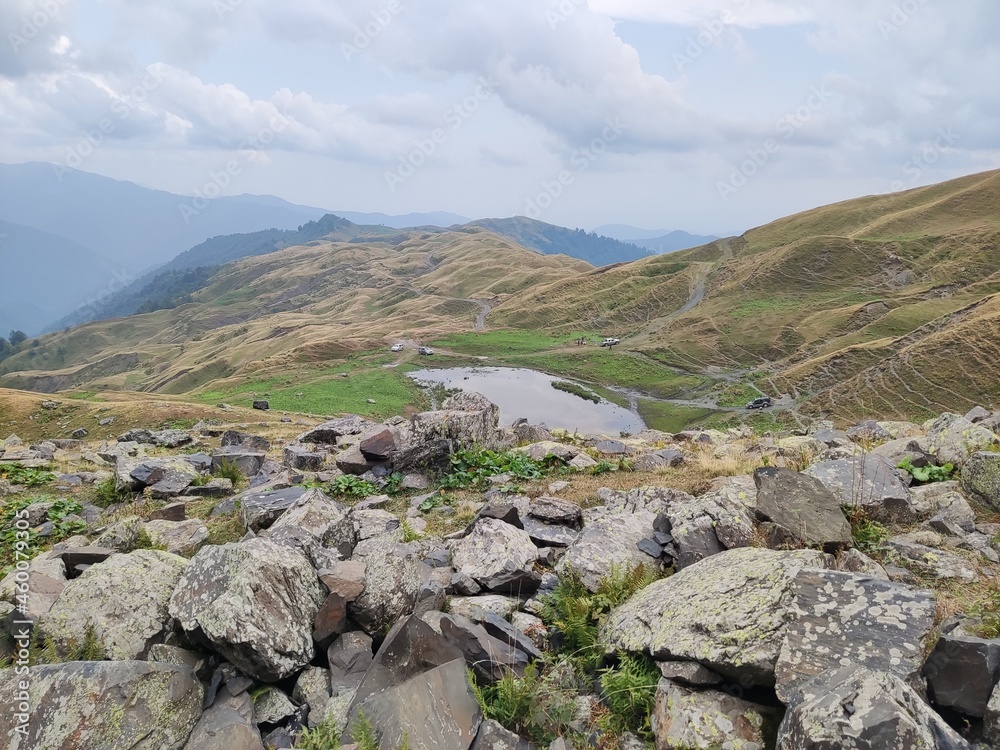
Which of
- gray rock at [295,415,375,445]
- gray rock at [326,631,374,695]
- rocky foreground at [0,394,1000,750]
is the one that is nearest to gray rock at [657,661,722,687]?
rocky foreground at [0,394,1000,750]

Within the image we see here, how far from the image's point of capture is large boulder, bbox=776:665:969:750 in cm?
317

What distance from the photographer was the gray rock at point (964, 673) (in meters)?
3.68

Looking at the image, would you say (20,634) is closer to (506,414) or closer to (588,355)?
(506,414)

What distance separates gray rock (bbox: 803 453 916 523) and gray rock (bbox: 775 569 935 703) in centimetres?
338

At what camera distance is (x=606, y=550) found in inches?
279

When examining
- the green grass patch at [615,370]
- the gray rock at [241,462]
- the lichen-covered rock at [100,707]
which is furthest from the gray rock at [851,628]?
the green grass patch at [615,370]

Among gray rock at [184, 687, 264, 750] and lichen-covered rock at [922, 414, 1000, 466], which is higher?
lichen-covered rock at [922, 414, 1000, 466]

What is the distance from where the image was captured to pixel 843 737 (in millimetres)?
3258

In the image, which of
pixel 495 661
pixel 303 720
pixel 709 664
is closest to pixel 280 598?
pixel 303 720

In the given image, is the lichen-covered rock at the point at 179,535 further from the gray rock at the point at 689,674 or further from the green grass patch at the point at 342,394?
the green grass patch at the point at 342,394

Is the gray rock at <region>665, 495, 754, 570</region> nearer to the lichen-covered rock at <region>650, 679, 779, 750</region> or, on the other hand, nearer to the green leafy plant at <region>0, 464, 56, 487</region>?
the lichen-covered rock at <region>650, 679, 779, 750</region>

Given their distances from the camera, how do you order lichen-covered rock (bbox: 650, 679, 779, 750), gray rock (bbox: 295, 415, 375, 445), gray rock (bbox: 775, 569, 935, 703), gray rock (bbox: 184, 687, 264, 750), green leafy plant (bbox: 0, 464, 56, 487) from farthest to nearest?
1. gray rock (bbox: 295, 415, 375, 445)
2. green leafy plant (bbox: 0, 464, 56, 487)
3. gray rock (bbox: 184, 687, 264, 750)
4. gray rock (bbox: 775, 569, 935, 703)
5. lichen-covered rock (bbox: 650, 679, 779, 750)

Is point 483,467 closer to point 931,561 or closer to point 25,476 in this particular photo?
point 931,561

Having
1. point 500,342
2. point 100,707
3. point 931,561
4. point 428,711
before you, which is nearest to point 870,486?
point 931,561
